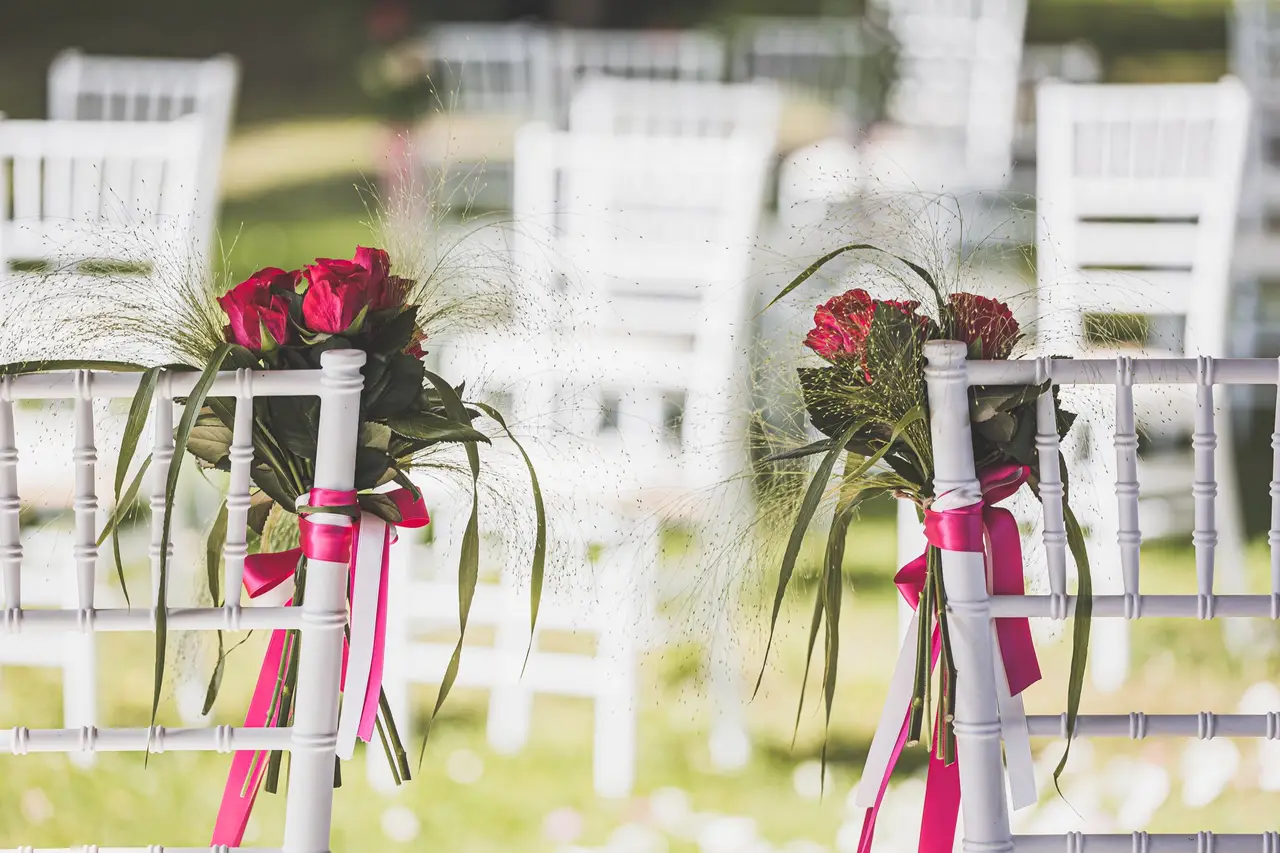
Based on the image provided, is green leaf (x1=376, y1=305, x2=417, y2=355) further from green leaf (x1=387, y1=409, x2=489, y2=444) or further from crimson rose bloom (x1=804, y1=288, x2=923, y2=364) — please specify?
crimson rose bloom (x1=804, y1=288, x2=923, y2=364)

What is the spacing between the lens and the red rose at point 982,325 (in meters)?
0.83

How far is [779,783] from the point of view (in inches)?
84.1

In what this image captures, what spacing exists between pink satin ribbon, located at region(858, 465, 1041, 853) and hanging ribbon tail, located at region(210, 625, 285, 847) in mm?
399

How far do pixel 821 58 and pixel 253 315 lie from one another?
5.47 m

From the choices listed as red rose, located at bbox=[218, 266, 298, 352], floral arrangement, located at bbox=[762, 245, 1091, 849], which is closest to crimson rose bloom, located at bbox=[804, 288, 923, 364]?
floral arrangement, located at bbox=[762, 245, 1091, 849]

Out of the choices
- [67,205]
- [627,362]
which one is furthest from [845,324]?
[67,205]

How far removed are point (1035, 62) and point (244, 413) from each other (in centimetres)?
584

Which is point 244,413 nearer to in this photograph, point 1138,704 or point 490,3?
point 1138,704

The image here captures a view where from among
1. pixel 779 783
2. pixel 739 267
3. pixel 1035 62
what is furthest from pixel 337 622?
pixel 1035 62

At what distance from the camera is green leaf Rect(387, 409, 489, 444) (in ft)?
2.73

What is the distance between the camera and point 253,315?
0.83 m

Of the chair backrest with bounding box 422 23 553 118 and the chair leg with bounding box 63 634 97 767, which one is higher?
the chair backrest with bounding box 422 23 553 118

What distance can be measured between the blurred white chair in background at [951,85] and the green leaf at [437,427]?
459cm

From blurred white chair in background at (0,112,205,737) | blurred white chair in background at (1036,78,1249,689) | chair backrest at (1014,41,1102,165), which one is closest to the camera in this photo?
blurred white chair in background at (0,112,205,737)
